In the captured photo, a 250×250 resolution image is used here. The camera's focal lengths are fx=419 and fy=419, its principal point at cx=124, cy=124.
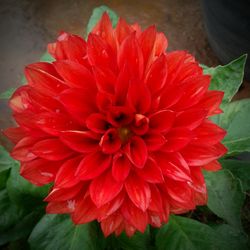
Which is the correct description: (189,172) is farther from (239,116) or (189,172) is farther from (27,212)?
(27,212)

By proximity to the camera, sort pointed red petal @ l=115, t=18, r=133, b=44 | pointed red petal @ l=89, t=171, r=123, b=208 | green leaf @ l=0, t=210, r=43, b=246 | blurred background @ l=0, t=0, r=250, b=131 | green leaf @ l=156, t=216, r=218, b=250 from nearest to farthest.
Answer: pointed red petal @ l=89, t=171, r=123, b=208, pointed red petal @ l=115, t=18, r=133, b=44, green leaf @ l=156, t=216, r=218, b=250, green leaf @ l=0, t=210, r=43, b=246, blurred background @ l=0, t=0, r=250, b=131

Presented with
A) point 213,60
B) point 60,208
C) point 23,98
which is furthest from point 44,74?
point 213,60

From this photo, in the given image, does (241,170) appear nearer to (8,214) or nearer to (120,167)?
(120,167)

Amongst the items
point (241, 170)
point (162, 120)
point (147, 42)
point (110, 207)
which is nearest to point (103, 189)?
point (110, 207)

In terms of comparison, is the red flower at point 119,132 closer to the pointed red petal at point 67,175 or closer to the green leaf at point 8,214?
the pointed red petal at point 67,175

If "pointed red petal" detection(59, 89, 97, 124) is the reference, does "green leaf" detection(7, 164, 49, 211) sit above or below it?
below

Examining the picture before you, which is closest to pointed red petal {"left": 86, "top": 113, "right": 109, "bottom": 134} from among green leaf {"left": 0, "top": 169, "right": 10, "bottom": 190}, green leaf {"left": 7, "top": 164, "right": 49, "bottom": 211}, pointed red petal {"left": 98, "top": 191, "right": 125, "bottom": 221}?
pointed red petal {"left": 98, "top": 191, "right": 125, "bottom": 221}

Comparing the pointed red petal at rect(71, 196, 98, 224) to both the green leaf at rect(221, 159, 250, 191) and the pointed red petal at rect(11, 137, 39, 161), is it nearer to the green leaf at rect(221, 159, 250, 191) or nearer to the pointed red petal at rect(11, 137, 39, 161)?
the pointed red petal at rect(11, 137, 39, 161)
